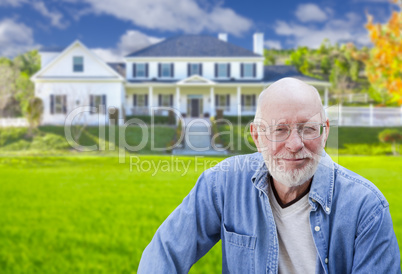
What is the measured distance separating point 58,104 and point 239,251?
2017 centimetres

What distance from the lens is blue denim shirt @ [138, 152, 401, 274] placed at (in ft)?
5.38

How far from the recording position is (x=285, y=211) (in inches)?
70.9

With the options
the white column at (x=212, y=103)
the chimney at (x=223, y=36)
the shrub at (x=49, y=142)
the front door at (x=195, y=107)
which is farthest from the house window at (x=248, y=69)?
the shrub at (x=49, y=142)

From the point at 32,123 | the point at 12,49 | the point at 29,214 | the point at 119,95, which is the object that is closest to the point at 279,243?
the point at 29,214

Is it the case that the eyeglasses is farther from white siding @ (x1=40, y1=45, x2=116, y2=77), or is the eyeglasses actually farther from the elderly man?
white siding @ (x1=40, y1=45, x2=116, y2=77)

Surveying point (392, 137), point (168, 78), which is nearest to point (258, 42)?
point (168, 78)

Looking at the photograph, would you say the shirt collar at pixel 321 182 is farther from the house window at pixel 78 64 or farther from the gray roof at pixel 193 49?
the gray roof at pixel 193 49

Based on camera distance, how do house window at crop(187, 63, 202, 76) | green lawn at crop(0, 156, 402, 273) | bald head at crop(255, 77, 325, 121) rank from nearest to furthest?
bald head at crop(255, 77, 325, 121) < green lawn at crop(0, 156, 402, 273) < house window at crop(187, 63, 202, 76)

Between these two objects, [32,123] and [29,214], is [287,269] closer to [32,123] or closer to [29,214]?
[29,214]

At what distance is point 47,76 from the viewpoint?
20.9 meters

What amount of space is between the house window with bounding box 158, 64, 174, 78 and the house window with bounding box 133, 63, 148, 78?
31.3 inches

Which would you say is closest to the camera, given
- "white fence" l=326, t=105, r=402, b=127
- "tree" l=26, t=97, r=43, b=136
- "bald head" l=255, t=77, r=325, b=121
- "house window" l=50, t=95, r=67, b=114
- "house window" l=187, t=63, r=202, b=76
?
"bald head" l=255, t=77, r=325, b=121

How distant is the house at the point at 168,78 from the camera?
824 inches

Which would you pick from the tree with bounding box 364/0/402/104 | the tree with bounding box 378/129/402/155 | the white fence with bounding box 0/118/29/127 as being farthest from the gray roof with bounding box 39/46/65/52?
the tree with bounding box 378/129/402/155
